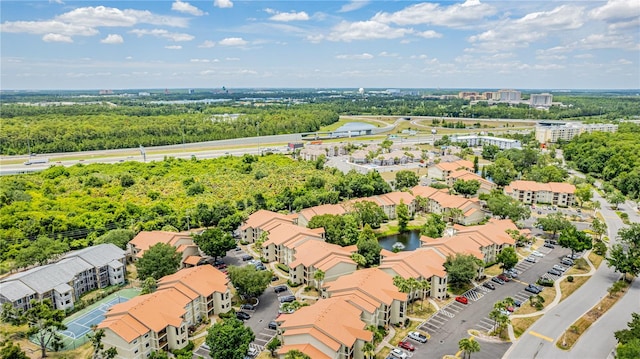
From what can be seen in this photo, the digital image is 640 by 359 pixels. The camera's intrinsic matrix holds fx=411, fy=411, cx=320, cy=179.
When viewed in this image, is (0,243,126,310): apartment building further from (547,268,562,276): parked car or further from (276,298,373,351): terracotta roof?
(547,268,562,276): parked car

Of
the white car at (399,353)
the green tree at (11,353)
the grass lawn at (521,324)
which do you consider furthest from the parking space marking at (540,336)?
the green tree at (11,353)

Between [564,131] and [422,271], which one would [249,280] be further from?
[564,131]

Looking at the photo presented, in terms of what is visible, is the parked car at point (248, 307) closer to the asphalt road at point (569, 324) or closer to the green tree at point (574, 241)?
the asphalt road at point (569, 324)

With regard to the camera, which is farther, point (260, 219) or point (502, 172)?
point (502, 172)

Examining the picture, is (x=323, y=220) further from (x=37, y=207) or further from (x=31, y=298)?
(x=37, y=207)

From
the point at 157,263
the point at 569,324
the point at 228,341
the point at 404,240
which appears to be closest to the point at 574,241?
the point at 569,324

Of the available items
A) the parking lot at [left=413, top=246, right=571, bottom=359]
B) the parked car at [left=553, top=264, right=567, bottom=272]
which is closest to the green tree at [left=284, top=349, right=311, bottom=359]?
the parking lot at [left=413, top=246, right=571, bottom=359]

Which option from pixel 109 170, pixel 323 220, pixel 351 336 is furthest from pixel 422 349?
pixel 109 170
